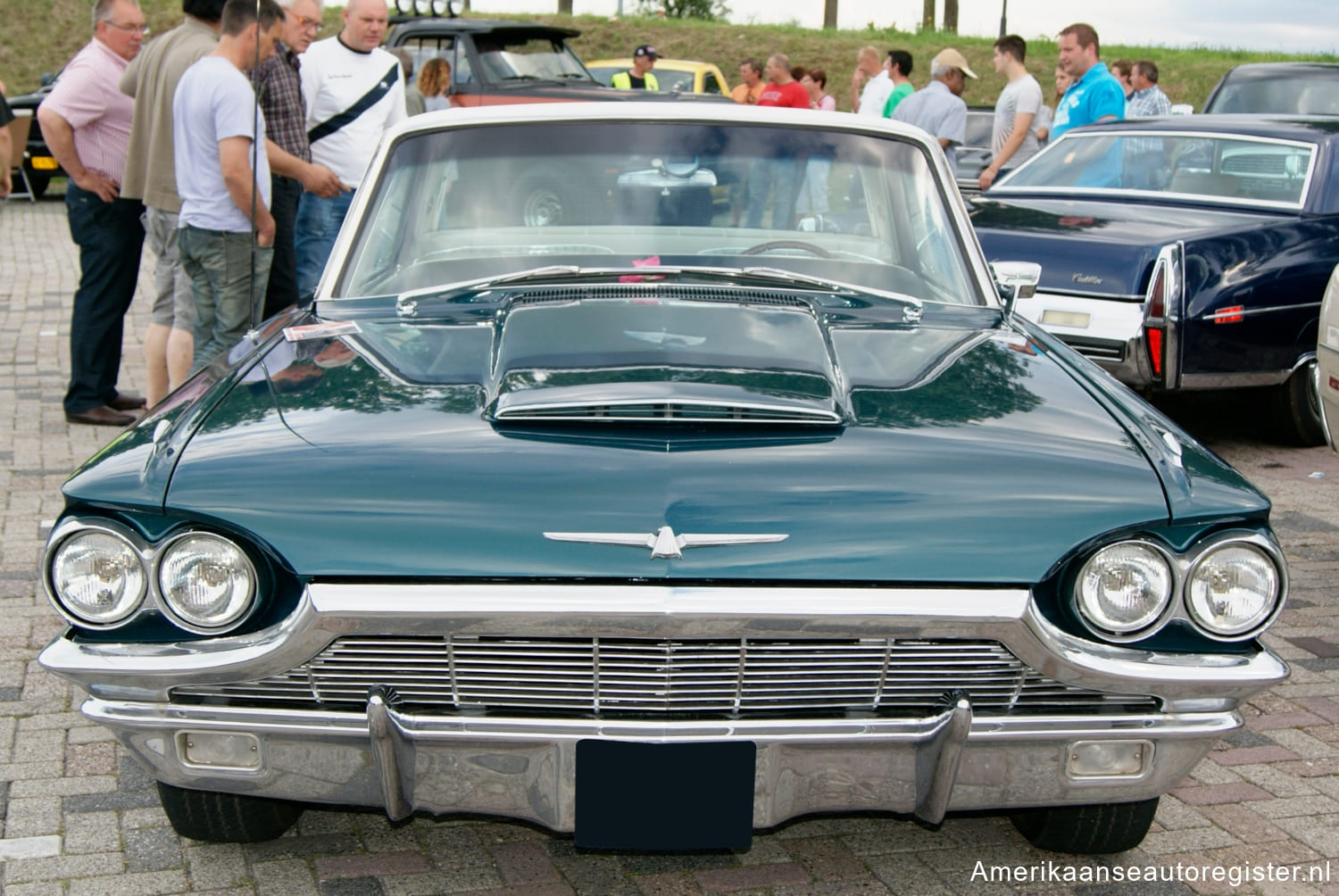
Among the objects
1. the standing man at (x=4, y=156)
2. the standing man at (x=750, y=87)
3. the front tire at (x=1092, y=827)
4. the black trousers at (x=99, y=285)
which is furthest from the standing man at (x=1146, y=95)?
the front tire at (x=1092, y=827)

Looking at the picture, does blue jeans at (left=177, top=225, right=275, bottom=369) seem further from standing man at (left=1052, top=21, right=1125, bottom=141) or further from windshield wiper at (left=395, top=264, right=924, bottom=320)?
standing man at (left=1052, top=21, right=1125, bottom=141)

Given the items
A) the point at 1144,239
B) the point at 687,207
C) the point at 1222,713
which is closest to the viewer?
the point at 1222,713

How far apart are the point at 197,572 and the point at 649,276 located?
56.4 inches

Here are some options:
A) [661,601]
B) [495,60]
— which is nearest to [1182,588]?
[661,601]

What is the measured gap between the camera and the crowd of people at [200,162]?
584 centimetres

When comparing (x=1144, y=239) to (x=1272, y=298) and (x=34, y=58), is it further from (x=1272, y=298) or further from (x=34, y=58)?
(x=34, y=58)

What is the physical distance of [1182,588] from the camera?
93.4 inches

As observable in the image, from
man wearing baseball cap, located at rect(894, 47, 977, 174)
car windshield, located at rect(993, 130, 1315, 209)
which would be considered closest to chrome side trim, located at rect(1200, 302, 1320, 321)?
car windshield, located at rect(993, 130, 1315, 209)

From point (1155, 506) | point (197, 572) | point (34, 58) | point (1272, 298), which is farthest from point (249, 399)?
point (34, 58)

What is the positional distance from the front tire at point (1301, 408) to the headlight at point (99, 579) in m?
5.92

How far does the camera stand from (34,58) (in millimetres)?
32406

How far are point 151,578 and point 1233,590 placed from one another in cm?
185

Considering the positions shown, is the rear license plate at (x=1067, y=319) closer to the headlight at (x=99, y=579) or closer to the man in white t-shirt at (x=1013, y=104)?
the man in white t-shirt at (x=1013, y=104)

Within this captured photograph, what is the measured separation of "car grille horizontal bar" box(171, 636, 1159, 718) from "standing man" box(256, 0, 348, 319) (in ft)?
14.6
